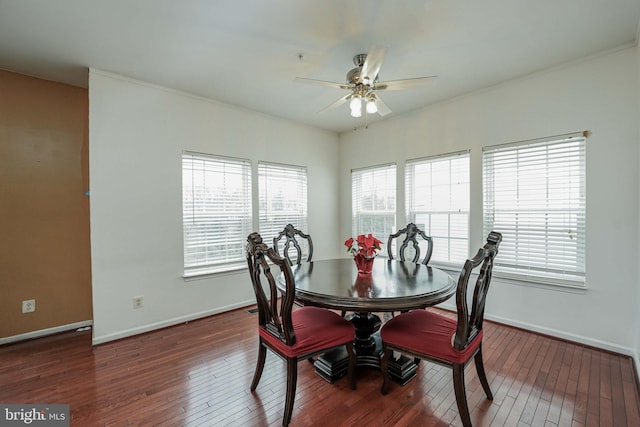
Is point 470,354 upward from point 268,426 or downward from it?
upward

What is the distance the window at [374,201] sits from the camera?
4246mm

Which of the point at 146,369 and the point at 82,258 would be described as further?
the point at 82,258

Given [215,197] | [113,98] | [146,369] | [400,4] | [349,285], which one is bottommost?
[146,369]

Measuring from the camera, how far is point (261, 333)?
6.56ft

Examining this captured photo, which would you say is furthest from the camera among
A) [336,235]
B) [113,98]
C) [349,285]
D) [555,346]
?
[336,235]

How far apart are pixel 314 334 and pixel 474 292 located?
39.6 inches

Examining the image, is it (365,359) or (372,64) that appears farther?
(365,359)

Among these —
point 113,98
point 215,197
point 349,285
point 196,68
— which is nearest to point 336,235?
point 215,197

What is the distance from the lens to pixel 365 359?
7.45ft

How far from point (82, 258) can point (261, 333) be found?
2527 millimetres

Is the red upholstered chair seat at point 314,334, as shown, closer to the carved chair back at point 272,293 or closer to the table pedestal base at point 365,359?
the carved chair back at point 272,293

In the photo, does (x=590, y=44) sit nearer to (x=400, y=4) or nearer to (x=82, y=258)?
(x=400, y=4)

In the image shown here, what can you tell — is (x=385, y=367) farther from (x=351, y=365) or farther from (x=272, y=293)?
(x=272, y=293)

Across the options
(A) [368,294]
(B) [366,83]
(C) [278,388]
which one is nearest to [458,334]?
(A) [368,294]
